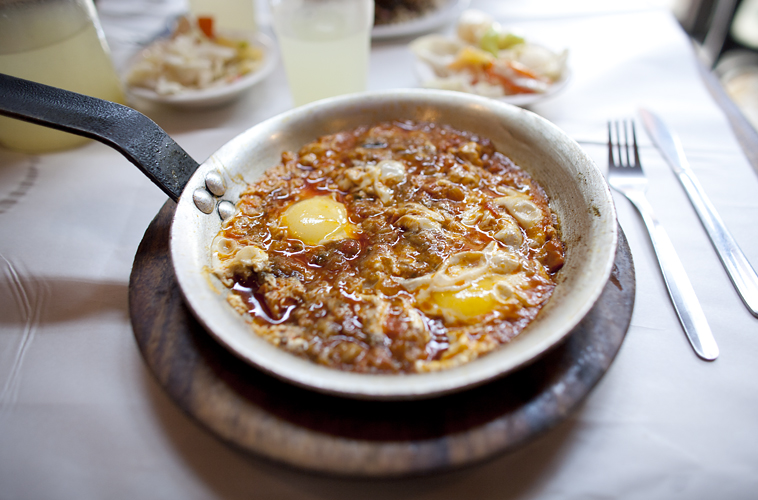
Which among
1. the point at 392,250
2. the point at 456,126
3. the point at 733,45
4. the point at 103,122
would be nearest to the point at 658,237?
the point at 456,126

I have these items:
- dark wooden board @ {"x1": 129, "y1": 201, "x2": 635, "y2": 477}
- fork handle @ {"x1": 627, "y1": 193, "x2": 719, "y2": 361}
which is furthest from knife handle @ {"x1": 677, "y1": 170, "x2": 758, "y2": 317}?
dark wooden board @ {"x1": 129, "y1": 201, "x2": 635, "y2": 477}

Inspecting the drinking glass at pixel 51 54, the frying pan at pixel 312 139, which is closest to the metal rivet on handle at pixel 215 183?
the frying pan at pixel 312 139

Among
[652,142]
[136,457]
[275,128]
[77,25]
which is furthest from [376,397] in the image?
[77,25]

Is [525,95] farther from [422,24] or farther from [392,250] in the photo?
[392,250]

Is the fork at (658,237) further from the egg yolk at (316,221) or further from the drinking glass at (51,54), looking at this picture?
the drinking glass at (51,54)

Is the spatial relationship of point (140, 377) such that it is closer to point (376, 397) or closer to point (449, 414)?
point (376, 397)

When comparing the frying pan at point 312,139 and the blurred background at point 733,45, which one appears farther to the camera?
the blurred background at point 733,45

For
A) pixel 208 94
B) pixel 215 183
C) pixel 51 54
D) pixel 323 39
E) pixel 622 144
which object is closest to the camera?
pixel 215 183
